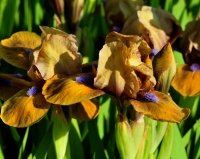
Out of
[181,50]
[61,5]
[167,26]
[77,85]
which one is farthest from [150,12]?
[77,85]

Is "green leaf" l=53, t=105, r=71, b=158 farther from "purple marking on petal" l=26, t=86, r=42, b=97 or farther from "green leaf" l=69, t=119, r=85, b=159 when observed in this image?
"green leaf" l=69, t=119, r=85, b=159

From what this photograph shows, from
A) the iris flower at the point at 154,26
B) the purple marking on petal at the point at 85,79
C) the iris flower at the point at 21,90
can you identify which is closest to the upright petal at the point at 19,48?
the iris flower at the point at 21,90

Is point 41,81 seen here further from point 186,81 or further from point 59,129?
point 186,81

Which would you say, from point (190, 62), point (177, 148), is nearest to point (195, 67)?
point (190, 62)

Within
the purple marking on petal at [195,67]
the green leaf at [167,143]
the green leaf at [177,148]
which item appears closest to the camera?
the green leaf at [167,143]

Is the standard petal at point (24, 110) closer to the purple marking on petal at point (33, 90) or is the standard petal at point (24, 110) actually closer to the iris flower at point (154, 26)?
the purple marking on petal at point (33, 90)

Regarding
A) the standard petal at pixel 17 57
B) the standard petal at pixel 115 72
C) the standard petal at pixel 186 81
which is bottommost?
the standard petal at pixel 186 81

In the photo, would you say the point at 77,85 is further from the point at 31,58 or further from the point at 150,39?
the point at 150,39

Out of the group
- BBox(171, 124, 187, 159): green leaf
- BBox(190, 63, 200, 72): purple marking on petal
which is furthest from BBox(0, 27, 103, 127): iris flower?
BBox(190, 63, 200, 72): purple marking on petal
